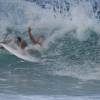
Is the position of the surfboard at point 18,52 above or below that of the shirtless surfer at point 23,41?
below

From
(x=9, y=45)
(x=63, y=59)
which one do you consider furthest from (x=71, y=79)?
(x=9, y=45)

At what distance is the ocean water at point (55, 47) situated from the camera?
390cm

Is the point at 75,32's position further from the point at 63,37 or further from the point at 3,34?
the point at 3,34

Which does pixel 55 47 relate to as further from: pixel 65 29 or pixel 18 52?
pixel 18 52

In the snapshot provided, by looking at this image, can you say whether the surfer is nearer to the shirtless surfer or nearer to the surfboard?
the shirtless surfer

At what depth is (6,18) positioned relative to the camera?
3.91 meters

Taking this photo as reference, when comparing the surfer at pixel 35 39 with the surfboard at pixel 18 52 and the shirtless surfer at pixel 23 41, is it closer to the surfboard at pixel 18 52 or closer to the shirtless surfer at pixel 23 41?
the shirtless surfer at pixel 23 41

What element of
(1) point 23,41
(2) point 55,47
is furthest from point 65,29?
(1) point 23,41

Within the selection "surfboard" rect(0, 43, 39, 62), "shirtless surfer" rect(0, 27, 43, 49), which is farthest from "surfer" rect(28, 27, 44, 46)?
"surfboard" rect(0, 43, 39, 62)

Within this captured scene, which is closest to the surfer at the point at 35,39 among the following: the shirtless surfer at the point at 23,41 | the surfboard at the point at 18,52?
the shirtless surfer at the point at 23,41

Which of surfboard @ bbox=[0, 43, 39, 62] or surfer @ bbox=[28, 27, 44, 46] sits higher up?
surfer @ bbox=[28, 27, 44, 46]

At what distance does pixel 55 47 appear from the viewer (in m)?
3.94

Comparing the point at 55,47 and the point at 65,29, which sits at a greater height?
the point at 65,29

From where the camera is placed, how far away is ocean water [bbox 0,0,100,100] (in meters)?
3.90
